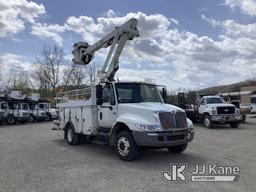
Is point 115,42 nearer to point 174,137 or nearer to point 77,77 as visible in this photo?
point 174,137

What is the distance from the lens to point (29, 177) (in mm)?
6941

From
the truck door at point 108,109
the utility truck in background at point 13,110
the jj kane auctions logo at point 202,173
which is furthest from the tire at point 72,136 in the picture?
the utility truck in background at point 13,110

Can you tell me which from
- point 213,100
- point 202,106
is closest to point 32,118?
point 202,106

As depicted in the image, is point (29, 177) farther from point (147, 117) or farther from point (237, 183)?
point (237, 183)

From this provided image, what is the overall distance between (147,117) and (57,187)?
3.28m

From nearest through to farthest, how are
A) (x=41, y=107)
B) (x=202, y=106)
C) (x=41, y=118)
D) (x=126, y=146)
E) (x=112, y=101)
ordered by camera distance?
(x=126, y=146) < (x=112, y=101) < (x=202, y=106) < (x=41, y=118) < (x=41, y=107)

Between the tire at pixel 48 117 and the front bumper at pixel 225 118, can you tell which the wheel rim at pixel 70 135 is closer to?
the front bumper at pixel 225 118

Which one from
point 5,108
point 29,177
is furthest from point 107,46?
point 5,108

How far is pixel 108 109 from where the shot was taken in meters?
9.84

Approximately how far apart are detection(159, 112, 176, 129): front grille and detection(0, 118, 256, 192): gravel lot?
1.07 meters

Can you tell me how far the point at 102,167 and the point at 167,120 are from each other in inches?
87.5

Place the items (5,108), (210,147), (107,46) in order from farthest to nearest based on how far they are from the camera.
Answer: (5,108) < (107,46) < (210,147)

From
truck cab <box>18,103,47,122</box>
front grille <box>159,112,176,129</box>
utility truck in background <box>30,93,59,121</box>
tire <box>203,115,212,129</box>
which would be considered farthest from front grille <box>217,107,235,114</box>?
truck cab <box>18,103,47,122</box>

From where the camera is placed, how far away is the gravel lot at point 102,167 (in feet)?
20.3
